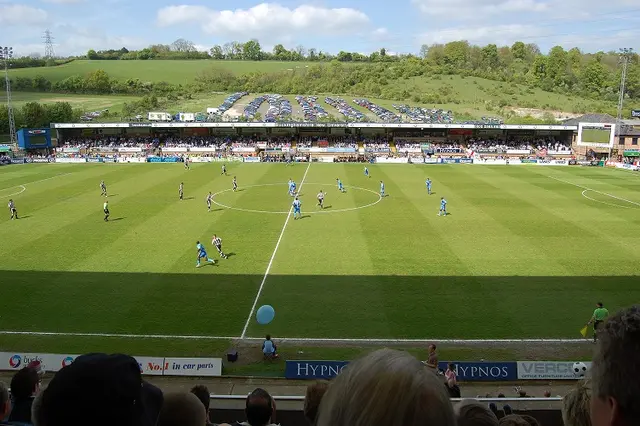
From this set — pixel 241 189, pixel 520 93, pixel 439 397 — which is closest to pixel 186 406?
pixel 439 397

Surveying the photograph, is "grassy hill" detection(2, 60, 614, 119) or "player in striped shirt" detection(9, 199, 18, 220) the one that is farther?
"grassy hill" detection(2, 60, 614, 119)

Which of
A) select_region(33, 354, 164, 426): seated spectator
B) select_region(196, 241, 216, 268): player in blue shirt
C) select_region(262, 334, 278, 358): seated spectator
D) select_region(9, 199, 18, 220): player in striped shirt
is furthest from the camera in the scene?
select_region(9, 199, 18, 220): player in striped shirt

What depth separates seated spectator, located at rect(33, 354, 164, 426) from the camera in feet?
7.66

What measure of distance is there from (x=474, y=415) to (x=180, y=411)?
5.94 feet

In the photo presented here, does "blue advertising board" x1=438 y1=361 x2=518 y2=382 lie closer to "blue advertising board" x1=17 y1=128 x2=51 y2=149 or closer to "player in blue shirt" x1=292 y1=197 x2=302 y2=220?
"player in blue shirt" x1=292 y1=197 x2=302 y2=220

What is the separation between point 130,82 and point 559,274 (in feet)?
362

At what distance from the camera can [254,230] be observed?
97.0 ft

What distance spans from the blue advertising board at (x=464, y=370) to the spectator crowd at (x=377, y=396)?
35.9 ft

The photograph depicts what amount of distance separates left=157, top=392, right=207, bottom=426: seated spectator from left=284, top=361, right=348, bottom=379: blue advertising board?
11063 millimetres

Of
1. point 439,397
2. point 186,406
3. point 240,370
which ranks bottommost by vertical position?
point 240,370

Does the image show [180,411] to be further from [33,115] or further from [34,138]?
[33,115]

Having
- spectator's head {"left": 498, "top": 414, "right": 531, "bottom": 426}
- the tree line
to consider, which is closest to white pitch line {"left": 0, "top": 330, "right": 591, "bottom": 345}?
spectator's head {"left": 498, "top": 414, "right": 531, "bottom": 426}

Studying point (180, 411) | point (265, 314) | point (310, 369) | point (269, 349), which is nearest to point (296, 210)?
point (265, 314)

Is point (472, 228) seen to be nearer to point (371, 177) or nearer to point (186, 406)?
point (371, 177)
